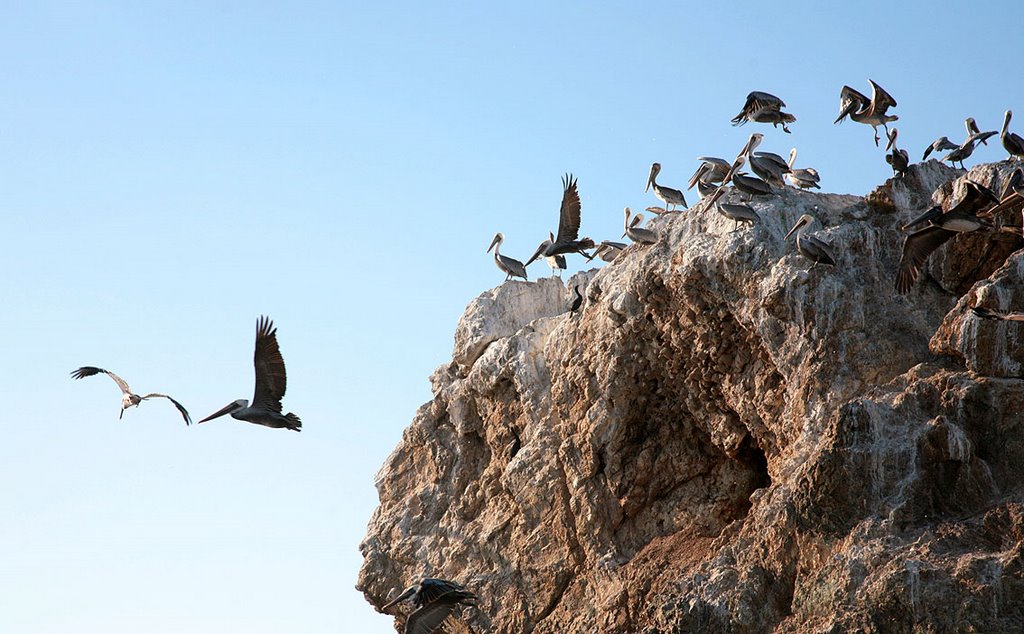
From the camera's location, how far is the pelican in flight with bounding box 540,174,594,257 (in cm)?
2638

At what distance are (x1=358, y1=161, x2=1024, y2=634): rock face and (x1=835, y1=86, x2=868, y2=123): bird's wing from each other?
8.89 feet

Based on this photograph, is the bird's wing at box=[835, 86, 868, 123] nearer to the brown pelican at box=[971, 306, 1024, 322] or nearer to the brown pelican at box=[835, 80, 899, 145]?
the brown pelican at box=[835, 80, 899, 145]

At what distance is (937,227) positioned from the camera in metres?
19.7

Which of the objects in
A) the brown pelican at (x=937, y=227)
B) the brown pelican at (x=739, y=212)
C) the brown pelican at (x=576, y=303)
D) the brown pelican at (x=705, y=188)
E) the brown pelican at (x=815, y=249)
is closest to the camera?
the brown pelican at (x=937, y=227)

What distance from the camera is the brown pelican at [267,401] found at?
70.6 feet

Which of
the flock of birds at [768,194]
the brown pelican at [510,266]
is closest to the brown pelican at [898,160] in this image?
the flock of birds at [768,194]

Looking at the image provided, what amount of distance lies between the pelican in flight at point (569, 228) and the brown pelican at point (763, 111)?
114 inches

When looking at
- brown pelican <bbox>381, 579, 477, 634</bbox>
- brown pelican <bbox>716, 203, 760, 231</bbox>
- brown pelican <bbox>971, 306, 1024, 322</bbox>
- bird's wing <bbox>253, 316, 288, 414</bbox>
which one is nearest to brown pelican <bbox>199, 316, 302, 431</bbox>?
bird's wing <bbox>253, 316, 288, 414</bbox>

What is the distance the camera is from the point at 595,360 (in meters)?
23.0

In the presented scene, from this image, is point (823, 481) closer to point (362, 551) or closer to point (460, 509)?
point (460, 509)

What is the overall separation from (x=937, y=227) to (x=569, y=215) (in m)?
8.13

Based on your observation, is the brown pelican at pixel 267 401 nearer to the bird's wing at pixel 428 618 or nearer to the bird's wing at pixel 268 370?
the bird's wing at pixel 268 370

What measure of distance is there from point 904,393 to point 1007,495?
171 cm

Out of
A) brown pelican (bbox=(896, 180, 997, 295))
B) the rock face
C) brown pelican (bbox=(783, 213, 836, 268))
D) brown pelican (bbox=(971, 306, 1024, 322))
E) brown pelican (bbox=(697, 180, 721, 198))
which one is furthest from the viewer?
brown pelican (bbox=(697, 180, 721, 198))
